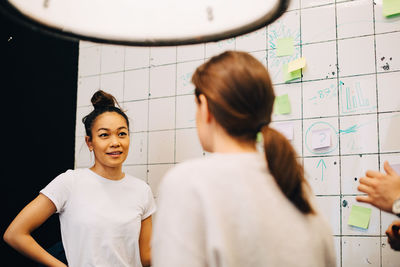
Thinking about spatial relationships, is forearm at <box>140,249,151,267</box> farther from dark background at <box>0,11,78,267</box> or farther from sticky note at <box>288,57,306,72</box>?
sticky note at <box>288,57,306,72</box>

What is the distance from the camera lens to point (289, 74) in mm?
1827

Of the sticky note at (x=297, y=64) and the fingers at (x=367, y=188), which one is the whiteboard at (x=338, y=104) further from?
the fingers at (x=367, y=188)

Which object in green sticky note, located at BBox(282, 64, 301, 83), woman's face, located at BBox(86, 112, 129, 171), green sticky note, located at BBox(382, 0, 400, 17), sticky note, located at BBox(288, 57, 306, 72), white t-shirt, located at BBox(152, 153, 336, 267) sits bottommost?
white t-shirt, located at BBox(152, 153, 336, 267)

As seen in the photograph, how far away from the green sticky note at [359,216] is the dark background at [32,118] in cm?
151

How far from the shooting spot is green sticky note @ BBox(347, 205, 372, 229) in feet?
5.27

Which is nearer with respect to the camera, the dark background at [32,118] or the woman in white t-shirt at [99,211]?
the woman in white t-shirt at [99,211]

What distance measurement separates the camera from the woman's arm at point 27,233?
1557 millimetres

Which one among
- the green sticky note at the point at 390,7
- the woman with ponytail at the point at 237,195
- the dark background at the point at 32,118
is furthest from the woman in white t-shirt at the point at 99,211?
the green sticky note at the point at 390,7

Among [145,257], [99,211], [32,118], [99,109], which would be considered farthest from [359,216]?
[32,118]

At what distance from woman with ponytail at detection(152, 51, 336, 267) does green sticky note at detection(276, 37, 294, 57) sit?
3.57 feet

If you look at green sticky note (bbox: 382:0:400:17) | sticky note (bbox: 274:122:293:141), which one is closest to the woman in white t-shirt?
sticky note (bbox: 274:122:293:141)

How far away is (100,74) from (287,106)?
1.15m

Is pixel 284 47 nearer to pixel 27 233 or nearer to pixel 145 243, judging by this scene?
pixel 145 243

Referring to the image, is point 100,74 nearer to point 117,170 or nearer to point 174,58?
point 174,58
